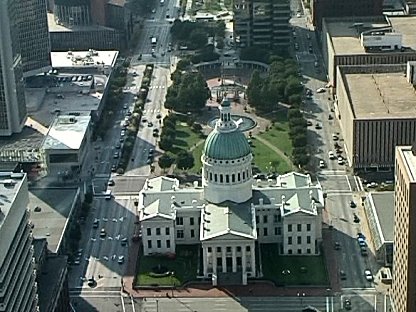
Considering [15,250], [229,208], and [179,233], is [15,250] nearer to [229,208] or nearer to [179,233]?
[229,208]

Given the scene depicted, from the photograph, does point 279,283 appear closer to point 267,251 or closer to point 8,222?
point 267,251

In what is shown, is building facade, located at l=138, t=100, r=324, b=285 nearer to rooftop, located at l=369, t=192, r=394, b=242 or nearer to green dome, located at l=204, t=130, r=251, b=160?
green dome, located at l=204, t=130, r=251, b=160

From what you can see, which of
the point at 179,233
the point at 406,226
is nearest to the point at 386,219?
the point at 179,233

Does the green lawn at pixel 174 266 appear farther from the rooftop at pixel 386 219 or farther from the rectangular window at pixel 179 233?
the rooftop at pixel 386 219

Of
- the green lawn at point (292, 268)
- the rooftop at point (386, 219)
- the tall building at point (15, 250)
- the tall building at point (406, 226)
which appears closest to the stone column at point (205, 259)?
the green lawn at point (292, 268)

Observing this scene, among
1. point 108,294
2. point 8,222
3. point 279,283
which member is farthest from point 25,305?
point 279,283

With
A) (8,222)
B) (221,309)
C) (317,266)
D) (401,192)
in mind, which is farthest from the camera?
(317,266)
